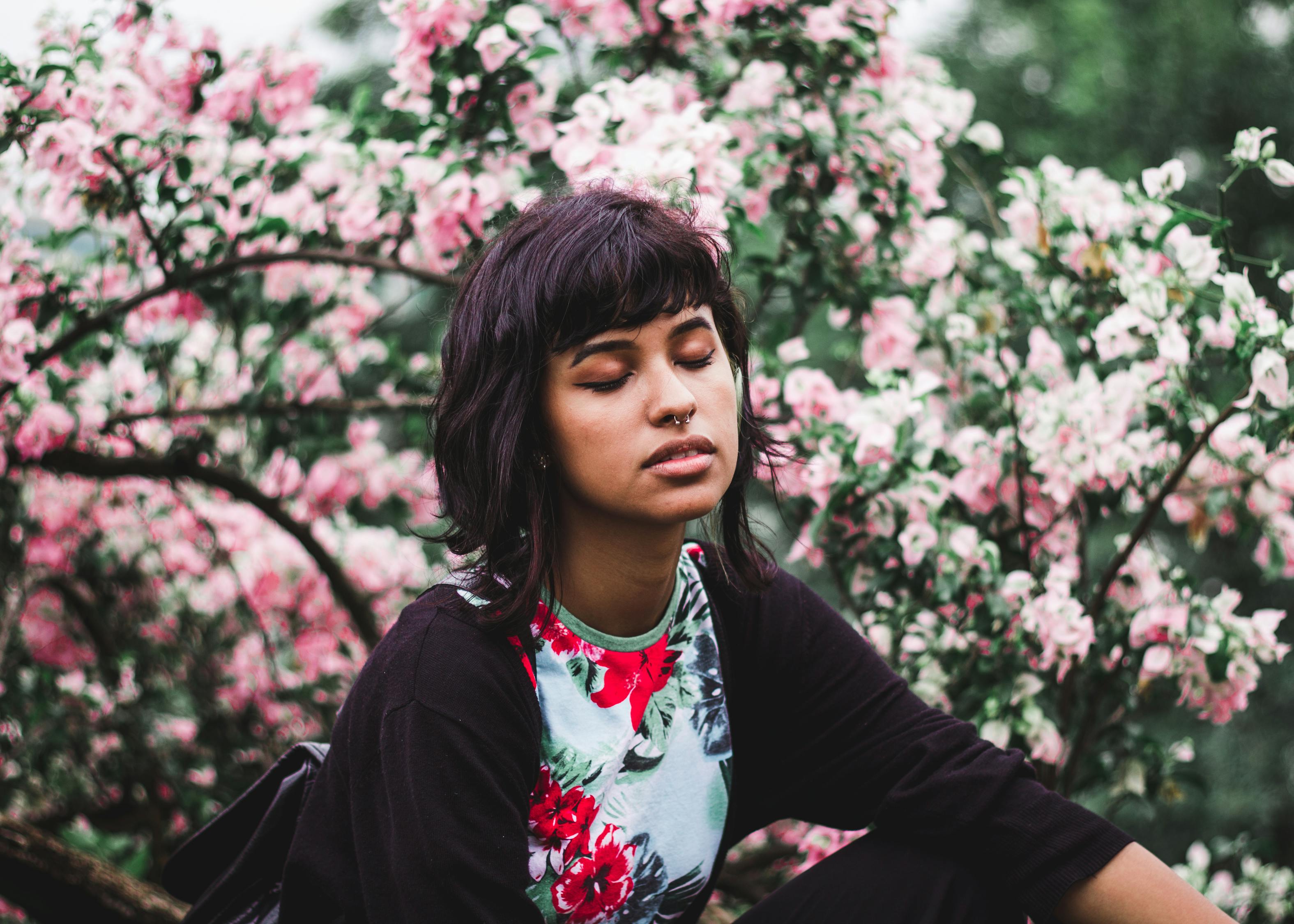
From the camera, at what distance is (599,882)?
4.16ft

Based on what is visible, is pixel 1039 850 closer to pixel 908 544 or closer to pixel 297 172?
pixel 908 544

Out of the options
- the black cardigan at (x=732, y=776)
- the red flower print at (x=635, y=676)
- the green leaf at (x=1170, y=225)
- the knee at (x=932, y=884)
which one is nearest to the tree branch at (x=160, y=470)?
the black cardigan at (x=732, y=776)

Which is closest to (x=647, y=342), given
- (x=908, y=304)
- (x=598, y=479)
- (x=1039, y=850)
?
(x=598, y=479)

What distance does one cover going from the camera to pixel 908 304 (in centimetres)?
206

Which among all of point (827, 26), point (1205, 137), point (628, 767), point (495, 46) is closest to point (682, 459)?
point (628, 767)

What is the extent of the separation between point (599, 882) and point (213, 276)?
1.31m

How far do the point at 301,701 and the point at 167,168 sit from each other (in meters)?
1.34

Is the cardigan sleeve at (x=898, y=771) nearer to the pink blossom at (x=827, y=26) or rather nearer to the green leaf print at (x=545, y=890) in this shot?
the green leaf print at (x=545, y=890)

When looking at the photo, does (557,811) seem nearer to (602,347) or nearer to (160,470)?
(602,347)

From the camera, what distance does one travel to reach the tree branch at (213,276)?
77.4 inches

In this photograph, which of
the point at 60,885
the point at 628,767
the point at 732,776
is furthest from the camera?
the point at 60,885

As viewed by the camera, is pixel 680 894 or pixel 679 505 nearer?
pixel 679 505

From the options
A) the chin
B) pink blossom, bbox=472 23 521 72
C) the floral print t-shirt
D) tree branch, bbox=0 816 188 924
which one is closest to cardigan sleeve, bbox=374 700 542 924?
the floral print t-shirt

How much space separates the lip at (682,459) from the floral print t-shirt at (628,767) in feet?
0.72
